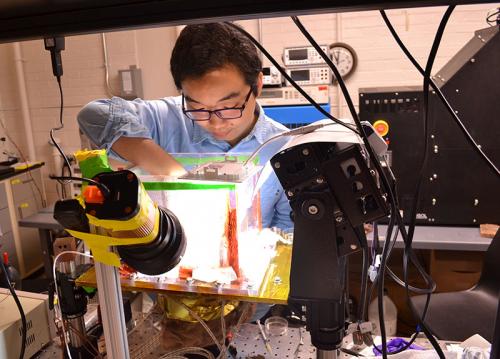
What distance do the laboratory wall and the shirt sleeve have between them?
1675mm

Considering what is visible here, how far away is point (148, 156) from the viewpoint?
1.04 meters

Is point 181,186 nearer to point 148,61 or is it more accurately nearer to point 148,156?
point 148,156

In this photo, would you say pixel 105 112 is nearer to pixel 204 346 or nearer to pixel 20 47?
pixel 204 346

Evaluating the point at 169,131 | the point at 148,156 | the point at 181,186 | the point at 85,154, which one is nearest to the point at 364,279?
the point at 181,186

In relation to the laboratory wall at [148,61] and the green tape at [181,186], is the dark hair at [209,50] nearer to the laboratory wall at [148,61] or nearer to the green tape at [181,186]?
the green tape at [181,186]

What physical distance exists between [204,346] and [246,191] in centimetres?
31

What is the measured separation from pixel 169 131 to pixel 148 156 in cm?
45

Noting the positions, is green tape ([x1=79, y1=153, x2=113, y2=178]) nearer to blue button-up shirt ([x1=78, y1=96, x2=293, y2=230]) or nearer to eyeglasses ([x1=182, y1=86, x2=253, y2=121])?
blue button-up shirt ([x1=78, y1=96, x2=293, y2=230])

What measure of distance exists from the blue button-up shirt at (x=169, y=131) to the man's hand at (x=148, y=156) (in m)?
0.03

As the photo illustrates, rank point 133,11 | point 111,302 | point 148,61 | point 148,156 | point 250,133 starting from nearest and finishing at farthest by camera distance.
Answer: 1. point 133,11
2. point 111,302
3. point 148,156
4. point 250,133
5. point 148,61

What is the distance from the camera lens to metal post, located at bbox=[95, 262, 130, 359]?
0.56 m

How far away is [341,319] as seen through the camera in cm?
59

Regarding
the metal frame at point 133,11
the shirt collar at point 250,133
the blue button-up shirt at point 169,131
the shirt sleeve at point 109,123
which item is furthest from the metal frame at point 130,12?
the shirt collar at point 250,133

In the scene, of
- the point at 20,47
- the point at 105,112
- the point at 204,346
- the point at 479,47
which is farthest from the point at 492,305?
the point at 20,47
